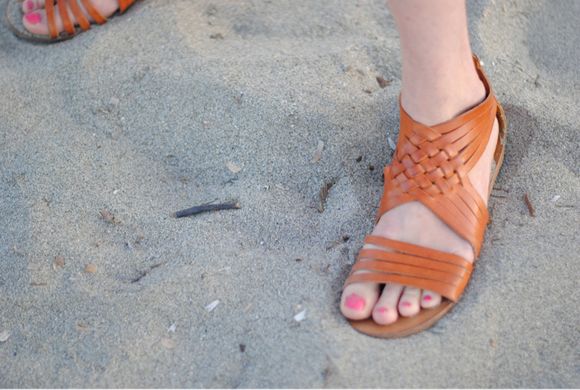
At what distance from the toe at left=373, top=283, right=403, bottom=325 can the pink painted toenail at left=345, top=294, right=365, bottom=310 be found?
31mm

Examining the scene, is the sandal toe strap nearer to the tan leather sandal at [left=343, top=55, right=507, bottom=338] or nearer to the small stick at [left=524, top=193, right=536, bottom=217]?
the tan leather sandal at [left=343, top=55, right=507, bottom=338]

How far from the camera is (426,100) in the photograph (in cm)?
162

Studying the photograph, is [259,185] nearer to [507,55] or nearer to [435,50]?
[435,50]

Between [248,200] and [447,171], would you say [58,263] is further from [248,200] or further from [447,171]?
[447,171]

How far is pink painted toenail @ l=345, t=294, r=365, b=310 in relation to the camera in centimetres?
154

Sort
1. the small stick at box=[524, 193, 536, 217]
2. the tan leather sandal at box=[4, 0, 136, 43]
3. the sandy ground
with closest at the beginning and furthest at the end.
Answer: the sandy ground, the small stick at box=[524, 193, 536, 217], the tan leather sandal at box=[4, 0, 136, 43]

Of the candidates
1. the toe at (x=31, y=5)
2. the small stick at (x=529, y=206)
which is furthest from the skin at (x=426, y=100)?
the toe at (x=31, y=5)

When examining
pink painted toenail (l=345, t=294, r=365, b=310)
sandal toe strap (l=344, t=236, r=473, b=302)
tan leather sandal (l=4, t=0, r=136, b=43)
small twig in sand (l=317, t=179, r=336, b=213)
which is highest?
tan leather sandal (l=4, t=0, r=136, b=43)

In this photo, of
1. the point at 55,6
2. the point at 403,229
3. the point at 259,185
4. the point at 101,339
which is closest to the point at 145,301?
the point at 101,339

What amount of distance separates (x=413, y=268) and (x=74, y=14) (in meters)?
1.48

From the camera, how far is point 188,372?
58.2 inches

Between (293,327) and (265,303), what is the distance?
10cm

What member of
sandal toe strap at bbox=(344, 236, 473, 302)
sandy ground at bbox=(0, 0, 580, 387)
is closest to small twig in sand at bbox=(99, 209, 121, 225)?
sandy ground at bbox=(0, 0, 580, 387)

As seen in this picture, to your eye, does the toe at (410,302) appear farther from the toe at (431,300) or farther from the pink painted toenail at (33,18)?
the pink painted toenail at (33,18)
